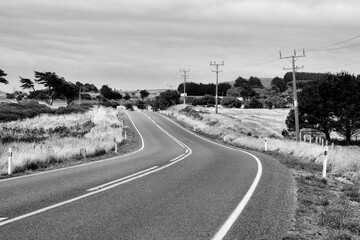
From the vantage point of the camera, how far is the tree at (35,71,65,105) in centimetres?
8936

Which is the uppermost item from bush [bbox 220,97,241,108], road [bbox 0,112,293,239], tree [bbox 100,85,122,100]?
tree [bbox 100,85,122,100]

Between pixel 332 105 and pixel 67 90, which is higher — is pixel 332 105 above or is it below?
below

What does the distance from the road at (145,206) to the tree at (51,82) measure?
83.5m

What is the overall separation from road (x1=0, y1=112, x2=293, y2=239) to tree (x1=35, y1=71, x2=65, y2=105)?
83.5 metres

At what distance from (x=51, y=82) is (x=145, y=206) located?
89792 mm

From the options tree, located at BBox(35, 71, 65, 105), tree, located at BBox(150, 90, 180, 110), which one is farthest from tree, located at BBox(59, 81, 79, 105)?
tree, located at BBox(150, 90, 180, 110)

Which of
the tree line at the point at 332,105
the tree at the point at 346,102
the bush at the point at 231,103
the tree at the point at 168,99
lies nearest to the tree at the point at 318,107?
the tree line at the point at 332,105

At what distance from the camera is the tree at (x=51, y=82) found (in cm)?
8936

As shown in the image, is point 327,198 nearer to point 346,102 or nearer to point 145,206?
point 145,206

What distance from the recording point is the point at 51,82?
90.4m

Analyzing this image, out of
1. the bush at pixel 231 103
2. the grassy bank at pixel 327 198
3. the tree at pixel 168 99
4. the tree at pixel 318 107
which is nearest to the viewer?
the grassy bank at pixel 327 198

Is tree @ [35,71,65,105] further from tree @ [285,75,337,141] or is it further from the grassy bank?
the grassy bank

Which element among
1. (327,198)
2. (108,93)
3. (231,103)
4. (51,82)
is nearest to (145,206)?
(327,198)

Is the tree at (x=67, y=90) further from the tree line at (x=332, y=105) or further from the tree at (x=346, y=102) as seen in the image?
the tree at (x=346, y=102)
